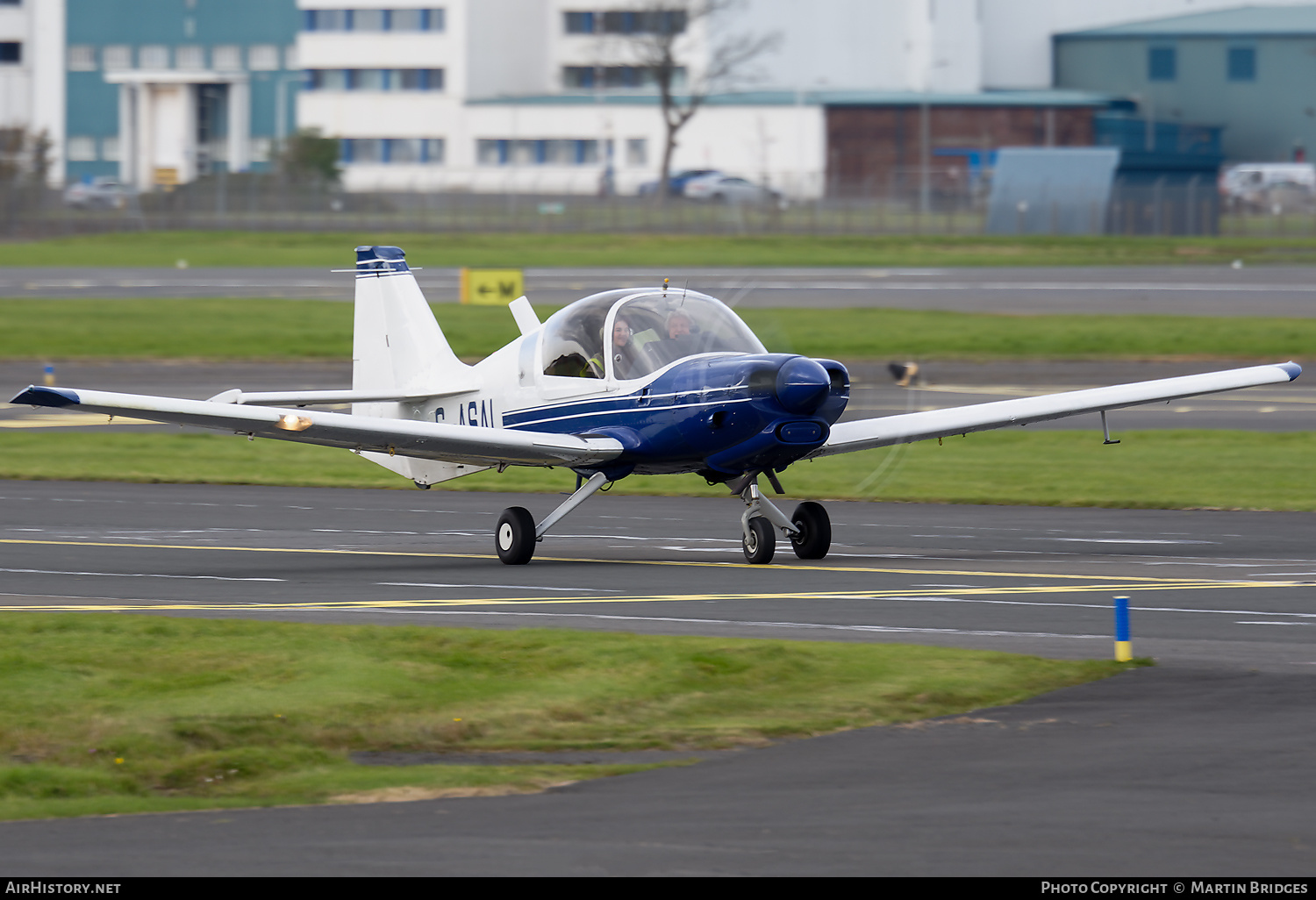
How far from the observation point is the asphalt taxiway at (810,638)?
841 cm

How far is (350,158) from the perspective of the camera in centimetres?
11881

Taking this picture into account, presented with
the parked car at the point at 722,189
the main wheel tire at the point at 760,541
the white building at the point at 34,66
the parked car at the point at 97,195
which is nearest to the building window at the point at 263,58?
the parked car at the point at 97,195

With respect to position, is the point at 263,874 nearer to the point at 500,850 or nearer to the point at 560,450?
the point at 500,850

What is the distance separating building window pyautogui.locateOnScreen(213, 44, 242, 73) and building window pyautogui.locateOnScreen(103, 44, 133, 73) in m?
3.70

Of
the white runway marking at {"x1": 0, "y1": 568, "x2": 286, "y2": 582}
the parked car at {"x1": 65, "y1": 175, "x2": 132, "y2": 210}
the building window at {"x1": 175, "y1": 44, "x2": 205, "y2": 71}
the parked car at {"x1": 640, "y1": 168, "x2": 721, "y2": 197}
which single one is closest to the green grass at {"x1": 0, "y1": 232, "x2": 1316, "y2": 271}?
the parked car at {"x1": 65, "y1": 175, "x2": 132, "y2": 210}

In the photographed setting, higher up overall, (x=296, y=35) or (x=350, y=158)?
(x=296, y=35)

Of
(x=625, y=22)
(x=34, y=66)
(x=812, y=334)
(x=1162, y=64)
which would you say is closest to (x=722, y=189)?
(x=625, y=22)

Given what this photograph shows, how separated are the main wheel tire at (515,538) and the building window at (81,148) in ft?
364

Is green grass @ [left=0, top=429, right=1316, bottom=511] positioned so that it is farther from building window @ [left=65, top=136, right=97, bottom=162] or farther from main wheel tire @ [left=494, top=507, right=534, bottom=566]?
building window @ [left=65, top=136, right=97, bottom=162]

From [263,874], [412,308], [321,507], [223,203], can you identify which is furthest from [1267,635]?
[223,203]

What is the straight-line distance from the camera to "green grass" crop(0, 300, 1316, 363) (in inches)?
1628

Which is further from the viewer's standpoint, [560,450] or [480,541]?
[480,541]

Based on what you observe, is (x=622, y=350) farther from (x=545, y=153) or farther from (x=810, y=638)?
(x=545, y=153)
